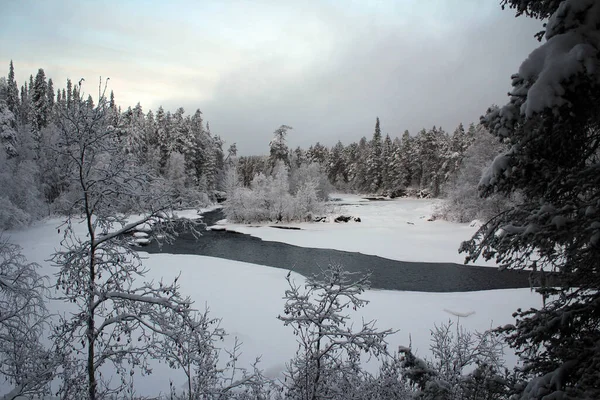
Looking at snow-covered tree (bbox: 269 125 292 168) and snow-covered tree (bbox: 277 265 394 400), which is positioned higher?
snow-covered tree (bbox: 269 125 292 168)

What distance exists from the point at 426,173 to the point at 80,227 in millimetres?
61134

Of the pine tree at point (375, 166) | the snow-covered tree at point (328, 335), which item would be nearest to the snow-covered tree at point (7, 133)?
the snow-covered tree at point (328, 335)

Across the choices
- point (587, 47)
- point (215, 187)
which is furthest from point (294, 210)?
point (587, 47)

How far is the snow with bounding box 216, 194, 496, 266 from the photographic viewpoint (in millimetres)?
23344

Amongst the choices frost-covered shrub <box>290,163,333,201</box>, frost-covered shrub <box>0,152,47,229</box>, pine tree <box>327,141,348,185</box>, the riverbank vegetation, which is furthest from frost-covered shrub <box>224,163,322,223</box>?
pine tree <box>327,141,348,185</box>

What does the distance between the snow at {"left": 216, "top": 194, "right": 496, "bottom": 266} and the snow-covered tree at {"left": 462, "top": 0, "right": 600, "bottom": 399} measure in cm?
1975

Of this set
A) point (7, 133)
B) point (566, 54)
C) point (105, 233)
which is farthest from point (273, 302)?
point (7, 133)

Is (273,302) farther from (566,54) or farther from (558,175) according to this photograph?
(566,54)

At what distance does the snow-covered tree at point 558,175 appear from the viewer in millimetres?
2246

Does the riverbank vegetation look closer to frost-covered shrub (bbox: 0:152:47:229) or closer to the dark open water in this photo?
the dark open water

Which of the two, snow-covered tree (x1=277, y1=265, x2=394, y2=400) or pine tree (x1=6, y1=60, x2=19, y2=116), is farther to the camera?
pine tree (x1=6, y1=60, x2=19, y2=116)

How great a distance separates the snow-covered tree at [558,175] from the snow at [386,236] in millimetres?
19754

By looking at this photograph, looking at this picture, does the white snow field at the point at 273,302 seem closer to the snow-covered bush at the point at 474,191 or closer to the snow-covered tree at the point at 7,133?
the snow-covered bush at the point at 474,191

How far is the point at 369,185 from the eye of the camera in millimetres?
77250
